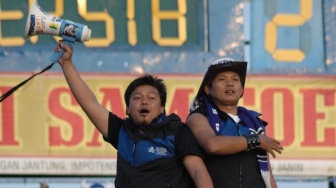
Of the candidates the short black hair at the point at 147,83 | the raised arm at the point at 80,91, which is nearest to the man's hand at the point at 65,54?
the raised arm at the point at 80,91

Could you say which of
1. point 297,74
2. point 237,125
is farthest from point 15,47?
point 237,125

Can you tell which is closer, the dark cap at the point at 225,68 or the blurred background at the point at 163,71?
the dark cap at the point at 225,68

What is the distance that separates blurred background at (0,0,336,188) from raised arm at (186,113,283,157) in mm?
2588

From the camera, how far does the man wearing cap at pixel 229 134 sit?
17.8 feet

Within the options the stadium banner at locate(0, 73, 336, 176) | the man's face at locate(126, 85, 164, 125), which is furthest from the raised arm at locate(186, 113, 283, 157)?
the stadium banner at locate(0, 73, 336, 176)

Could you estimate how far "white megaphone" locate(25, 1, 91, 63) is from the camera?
18.1 ft

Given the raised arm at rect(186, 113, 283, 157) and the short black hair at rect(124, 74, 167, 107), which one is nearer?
the raised arm at rect(186, 113, 283, 157)

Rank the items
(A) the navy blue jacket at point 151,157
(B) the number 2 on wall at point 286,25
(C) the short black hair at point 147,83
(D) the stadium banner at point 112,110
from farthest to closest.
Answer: (B) the number 2 on wall at point 286,25
(D) the stadium banner at point 112,110
(C) the short black hair at point 147,83
(A) the navy blue jacket at point 151,157

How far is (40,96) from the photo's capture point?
806 cm

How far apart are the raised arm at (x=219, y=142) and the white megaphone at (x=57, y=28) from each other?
2.20 ft

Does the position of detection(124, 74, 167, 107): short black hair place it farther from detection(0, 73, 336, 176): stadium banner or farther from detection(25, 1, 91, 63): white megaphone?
detection(0, 73, 336, 176): stadium banner

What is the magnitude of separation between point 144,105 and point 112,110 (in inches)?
105

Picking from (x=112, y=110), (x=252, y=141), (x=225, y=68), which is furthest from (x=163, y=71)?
(x=252, y=141)

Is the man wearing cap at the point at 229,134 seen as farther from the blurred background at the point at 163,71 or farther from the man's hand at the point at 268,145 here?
the blurred background at the point at 163,71
